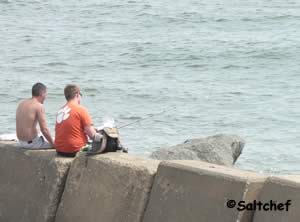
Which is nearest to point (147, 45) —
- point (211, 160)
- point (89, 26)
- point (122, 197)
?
point (89, 26)

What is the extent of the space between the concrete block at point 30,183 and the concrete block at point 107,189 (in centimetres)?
10

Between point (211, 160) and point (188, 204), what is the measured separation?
19.1ft

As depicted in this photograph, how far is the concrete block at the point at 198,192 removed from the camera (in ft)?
18.4

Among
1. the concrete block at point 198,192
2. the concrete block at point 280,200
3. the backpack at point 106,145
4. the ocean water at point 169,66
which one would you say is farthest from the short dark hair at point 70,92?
the ocean water at point 169,66

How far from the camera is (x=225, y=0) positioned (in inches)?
1615

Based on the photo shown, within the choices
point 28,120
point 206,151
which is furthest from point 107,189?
point 206,151

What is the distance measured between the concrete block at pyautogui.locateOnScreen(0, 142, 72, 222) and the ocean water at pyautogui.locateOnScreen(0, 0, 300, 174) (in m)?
6.74

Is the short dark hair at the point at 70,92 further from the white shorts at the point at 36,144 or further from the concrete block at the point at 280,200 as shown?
the concrete block at the point at 280,200

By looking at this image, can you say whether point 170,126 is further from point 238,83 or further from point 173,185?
point 173,185

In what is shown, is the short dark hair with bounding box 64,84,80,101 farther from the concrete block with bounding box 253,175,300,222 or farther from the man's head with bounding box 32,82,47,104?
the concrete block with bounding box 253,175,300,222

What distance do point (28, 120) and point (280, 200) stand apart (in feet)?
11.2

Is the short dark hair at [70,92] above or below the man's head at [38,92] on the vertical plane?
above

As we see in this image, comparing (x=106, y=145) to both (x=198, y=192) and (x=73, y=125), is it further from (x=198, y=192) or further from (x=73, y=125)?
(x=198, y=192)

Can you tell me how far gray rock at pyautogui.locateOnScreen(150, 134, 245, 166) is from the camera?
11664mm
